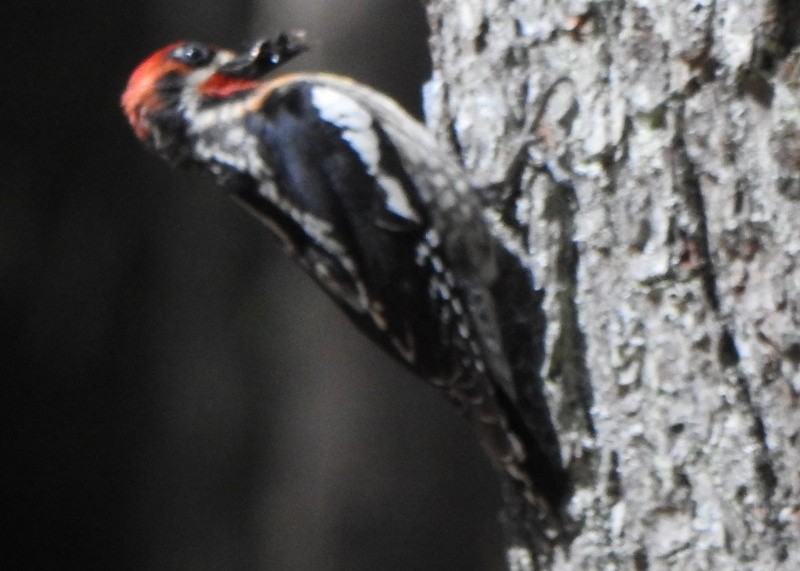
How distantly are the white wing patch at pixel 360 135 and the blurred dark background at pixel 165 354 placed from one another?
2.68ft

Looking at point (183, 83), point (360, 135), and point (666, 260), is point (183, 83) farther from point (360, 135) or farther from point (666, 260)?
point (666, 260)

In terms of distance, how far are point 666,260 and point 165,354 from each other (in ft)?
4.84

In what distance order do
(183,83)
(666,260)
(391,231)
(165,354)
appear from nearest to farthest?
(666,260) < (391,231) < (183,83) < (165,354)

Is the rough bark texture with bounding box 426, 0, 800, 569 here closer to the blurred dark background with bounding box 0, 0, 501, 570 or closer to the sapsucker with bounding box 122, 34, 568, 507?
the sapsucker with bounding box 122, 34, 568, 507

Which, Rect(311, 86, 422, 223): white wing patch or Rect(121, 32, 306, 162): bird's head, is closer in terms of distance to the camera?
Rect(311, 86, 422, 223): white wing patch

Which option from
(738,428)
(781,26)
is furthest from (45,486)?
(781,26)

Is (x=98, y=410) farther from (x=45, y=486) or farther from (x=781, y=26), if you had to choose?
(x=781, y=26)

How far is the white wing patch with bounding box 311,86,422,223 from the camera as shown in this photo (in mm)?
1891

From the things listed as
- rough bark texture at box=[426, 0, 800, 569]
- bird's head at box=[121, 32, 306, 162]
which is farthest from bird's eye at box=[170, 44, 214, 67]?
rough bark texture at box=[426, 0, 800, 569]

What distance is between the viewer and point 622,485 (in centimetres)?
166

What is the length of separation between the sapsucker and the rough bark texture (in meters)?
0.09

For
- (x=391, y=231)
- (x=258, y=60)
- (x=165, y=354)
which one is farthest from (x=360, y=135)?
(x=165, y=354)

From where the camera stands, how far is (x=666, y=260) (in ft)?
5.22

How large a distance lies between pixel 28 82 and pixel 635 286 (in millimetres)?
1675
